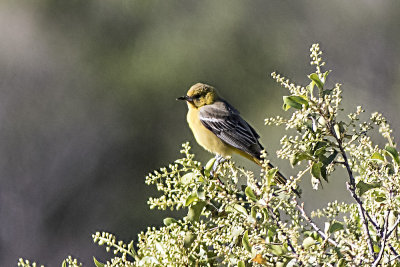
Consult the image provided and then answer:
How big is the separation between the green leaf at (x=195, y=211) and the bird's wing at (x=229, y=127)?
2.12 meters

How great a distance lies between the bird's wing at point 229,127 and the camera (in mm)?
3703

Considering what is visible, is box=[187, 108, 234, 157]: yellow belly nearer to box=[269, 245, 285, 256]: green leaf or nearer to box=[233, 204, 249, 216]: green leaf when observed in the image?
box=[233, 204, 249, 216]: green leaf

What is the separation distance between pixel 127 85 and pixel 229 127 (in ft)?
22.7

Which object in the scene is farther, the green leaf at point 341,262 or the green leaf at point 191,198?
the green leaf at point 191,198

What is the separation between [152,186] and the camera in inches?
350

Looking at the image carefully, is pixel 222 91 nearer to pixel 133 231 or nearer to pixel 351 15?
pixel 133 231

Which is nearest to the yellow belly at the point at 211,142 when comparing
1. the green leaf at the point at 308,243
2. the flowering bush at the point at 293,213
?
the flowering bush at the point at 293,213

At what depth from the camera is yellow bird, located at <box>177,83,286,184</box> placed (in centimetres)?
373

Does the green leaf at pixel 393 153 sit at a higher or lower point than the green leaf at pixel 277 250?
higher

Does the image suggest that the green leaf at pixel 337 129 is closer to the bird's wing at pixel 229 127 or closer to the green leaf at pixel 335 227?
the green leaf at pixel 335 227

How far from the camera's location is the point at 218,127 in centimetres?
388

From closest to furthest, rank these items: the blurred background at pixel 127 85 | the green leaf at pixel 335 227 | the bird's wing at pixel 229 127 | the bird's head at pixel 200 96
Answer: the green leaf at pixel 335 227, the bird's wing at pixel 229 127, the bird's head at pixel 200 96, the blurred background at pixel 127 85

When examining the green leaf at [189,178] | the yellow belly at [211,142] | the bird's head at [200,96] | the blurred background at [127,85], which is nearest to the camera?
the green leaf at [189,178]

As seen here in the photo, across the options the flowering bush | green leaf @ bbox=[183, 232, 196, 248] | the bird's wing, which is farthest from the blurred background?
green leaf @ bbox=[183, 232, 196, 248]
